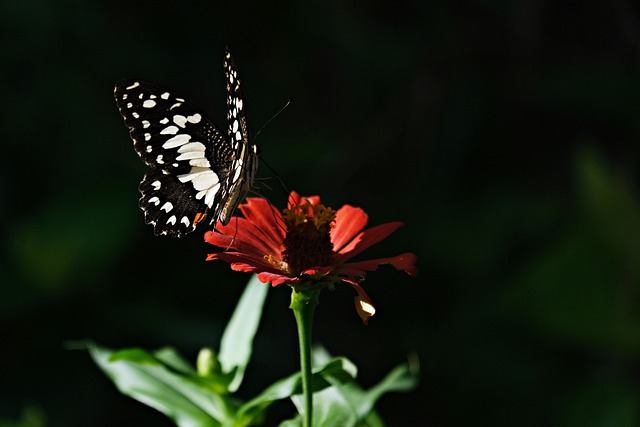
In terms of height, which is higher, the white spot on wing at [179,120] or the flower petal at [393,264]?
the white spot on wing at [179,120]

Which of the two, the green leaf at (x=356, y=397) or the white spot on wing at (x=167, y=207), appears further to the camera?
the white spot on wing at (x=167, y=207)

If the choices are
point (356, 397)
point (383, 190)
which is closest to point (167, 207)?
point (356, 397)

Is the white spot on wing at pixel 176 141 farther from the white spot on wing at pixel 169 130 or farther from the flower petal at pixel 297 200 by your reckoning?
the flower petal at pixel 297 200

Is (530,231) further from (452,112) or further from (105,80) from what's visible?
(105,80)

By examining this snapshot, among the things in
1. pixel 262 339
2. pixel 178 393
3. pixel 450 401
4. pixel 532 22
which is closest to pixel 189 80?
pixel 262 339

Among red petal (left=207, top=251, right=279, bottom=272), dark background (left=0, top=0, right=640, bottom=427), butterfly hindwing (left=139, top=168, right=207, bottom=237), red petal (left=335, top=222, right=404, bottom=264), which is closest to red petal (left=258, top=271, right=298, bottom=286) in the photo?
red petal (left=207, top=251, right=279, bottom=272)

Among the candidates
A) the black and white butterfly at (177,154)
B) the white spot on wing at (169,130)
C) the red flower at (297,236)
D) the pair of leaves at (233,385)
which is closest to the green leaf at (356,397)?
the pair of leaves at (233,385)
